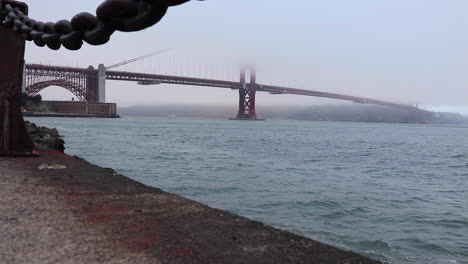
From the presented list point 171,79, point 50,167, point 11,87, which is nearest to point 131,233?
point 50,167

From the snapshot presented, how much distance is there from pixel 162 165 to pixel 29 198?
9.30 metres

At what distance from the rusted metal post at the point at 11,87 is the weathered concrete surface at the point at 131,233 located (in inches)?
72.6

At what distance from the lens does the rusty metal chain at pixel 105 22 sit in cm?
117

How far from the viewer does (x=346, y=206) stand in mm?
7152

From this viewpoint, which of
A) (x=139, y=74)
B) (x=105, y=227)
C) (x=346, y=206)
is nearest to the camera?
(x=105, y=227)

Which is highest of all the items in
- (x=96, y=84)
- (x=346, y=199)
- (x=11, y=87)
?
(x=96, y=84)

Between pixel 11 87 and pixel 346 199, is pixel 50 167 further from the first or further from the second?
pixel 346 199

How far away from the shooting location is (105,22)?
4.60 ft

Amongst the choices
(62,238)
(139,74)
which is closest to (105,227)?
(62,238)

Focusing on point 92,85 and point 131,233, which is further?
point 92,85

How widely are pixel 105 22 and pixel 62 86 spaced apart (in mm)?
70832

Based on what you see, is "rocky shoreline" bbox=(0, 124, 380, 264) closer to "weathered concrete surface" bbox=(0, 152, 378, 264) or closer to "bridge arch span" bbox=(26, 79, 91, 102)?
"weathered concrete surface" bbox=(0, 152, 378, 264)

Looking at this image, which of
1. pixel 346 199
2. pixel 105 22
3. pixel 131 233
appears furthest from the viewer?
pixel 346 199

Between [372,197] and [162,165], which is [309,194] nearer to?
[372,197]
